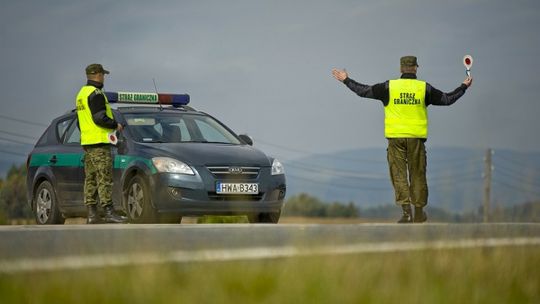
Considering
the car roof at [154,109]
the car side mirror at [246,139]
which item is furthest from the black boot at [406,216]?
the car roof at [154,109]

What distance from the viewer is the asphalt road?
707cm

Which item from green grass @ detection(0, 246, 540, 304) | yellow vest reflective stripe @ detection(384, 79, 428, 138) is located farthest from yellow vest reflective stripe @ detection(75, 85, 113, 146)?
green grass @ detection(0, 246, 540, 304)

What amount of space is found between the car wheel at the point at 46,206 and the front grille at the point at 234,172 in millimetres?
2928

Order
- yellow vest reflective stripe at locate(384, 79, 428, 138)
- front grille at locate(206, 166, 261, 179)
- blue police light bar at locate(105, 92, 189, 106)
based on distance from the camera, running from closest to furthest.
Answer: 1. front grille at locate(206, 166, 261, 179)
2. yellow vest reflective stripe at locate(384, 79, 428, 138)
3. blue police light bar at locate(105, 92, 189, 106)

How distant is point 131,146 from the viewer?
14992 mm

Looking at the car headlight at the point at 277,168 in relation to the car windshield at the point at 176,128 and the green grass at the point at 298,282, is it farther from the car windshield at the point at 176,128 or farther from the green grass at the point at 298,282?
the green grass at the point at 298,282

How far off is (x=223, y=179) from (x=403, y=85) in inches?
105

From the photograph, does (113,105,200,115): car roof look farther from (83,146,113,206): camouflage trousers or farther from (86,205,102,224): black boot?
(86,205,102,224): black boot

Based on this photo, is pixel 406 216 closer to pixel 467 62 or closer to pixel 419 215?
pixel 419 215

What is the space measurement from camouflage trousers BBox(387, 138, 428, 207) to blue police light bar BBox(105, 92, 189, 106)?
3411 mm

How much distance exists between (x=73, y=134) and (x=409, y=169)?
15.9ft

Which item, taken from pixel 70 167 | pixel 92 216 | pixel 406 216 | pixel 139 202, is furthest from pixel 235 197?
pixel 70 167

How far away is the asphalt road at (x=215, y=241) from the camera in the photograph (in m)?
7.07

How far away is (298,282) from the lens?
6.67 metres
